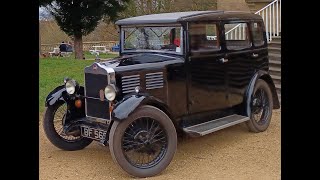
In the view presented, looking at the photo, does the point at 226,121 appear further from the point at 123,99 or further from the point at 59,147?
the point at 59,147

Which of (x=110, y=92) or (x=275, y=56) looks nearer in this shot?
(x=110, y=92)

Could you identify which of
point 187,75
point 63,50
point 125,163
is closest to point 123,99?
point 125,163

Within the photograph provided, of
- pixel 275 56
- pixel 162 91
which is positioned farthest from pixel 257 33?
pixel 275 56

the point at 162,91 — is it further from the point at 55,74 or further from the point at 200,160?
the point at 55,74

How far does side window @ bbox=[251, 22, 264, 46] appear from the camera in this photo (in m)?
6.36

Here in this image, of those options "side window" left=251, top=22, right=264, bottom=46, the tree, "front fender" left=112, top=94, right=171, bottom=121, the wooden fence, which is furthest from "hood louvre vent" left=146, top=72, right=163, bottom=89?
the wooden fence

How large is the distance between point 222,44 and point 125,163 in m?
2.28

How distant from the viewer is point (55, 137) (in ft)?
17.5

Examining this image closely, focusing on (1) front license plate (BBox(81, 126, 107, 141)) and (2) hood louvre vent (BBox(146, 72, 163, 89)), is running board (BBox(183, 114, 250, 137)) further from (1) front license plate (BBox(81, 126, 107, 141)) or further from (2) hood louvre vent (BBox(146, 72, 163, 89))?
(1) front license plate (BBox(81, 126, 107, 141))

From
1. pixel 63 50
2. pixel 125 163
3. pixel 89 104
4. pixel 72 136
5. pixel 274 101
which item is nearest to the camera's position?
pixel 125 163

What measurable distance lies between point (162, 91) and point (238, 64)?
147 cm

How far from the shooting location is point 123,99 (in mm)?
4488

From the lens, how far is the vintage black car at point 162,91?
4520 millimetres

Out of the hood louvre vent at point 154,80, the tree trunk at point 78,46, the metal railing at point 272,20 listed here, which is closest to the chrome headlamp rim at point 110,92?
the hood louvre vent at point 154,80
